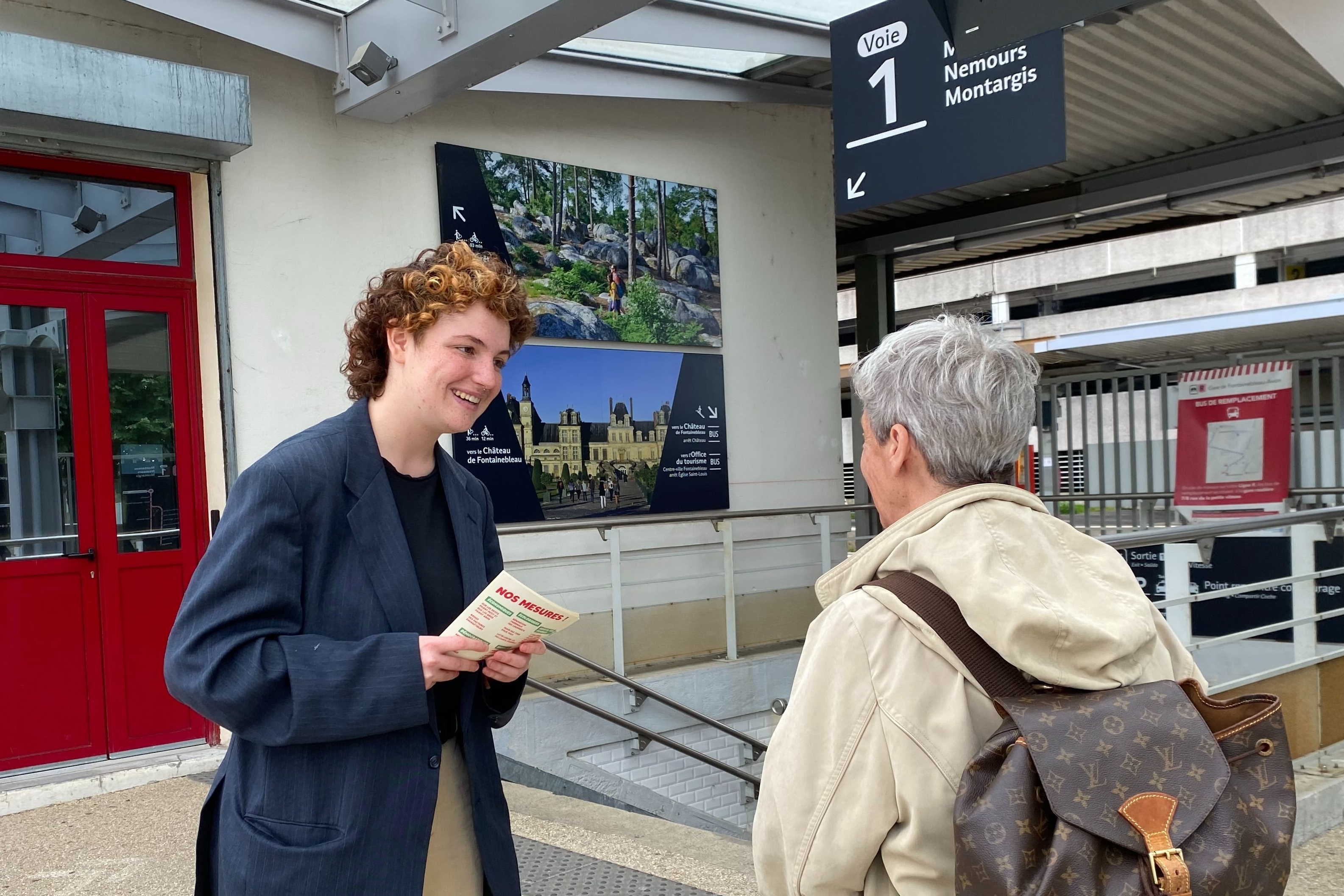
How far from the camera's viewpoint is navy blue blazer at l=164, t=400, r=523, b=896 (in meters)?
1.66

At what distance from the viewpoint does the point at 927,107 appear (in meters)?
5.37

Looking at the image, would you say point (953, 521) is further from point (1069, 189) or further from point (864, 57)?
point (1069, 189)

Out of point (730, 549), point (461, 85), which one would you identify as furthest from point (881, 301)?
point (461, 85)

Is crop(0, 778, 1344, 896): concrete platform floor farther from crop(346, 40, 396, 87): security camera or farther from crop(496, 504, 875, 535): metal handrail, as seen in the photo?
crop(346, 40, 396, 87): security camera

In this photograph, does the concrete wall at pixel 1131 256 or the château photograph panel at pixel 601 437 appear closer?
the château photograph panel at pixel 601 437

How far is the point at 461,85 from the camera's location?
5.77m

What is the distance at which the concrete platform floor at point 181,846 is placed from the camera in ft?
12.4

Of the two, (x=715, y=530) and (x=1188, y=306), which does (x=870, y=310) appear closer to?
(x=715, y=530)

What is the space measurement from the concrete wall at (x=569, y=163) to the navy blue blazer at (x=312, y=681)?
4.06 m

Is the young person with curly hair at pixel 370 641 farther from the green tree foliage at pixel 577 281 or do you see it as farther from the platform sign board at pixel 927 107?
the green tree foliage at pixel 577 281

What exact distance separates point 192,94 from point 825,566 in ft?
17.3

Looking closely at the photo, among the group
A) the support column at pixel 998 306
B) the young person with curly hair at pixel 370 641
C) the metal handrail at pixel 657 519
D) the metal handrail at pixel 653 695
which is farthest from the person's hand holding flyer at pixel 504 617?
the support column at pixel 998 306

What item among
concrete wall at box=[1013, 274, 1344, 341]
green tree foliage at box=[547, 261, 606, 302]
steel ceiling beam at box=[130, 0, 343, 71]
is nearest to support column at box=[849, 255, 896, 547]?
green tree foliage at box=[547, 261, 606, 302]

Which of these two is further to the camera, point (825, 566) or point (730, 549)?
point (825, 566)
